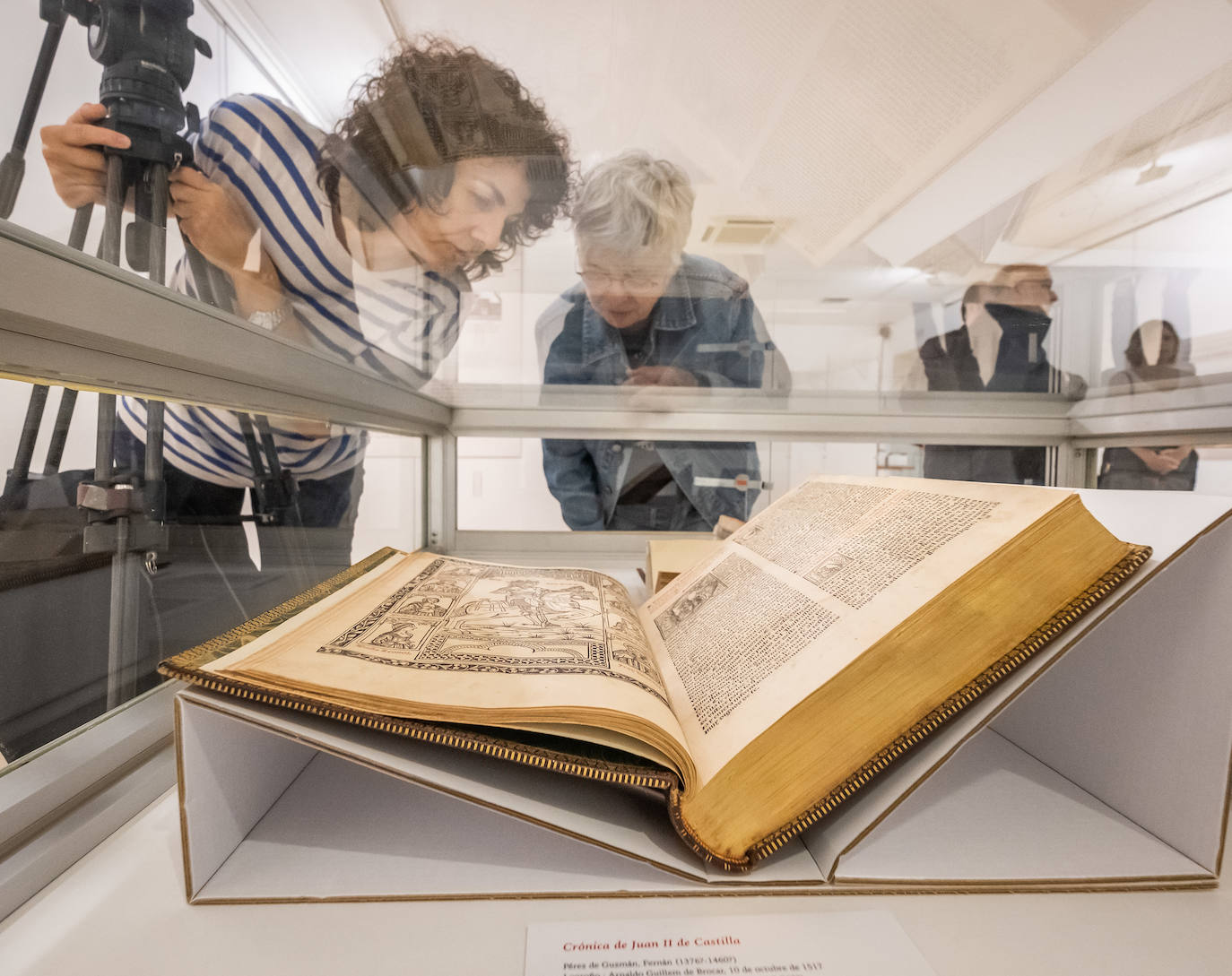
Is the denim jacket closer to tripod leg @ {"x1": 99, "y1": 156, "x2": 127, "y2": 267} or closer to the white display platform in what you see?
tripod leg @ {"x1": 99, "y1": 156, "x2": 127, "y2": 267}

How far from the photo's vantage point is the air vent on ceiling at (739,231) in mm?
1188

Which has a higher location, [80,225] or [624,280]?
[624,280]

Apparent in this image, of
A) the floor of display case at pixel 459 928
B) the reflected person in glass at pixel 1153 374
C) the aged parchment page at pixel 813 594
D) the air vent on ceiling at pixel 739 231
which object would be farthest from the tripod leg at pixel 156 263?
the reflected person in glass at pixel 1153 374

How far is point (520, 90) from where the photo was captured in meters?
1.07

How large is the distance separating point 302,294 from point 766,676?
85cm

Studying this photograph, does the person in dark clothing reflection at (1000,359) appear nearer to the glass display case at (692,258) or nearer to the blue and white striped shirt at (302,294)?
the glass display case at (692,258)

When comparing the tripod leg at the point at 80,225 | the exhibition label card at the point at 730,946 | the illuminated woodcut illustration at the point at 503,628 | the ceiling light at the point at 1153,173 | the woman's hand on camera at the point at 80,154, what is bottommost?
the exhibition label card at the point at 730,946

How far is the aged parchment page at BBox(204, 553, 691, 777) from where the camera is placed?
0.78 feet

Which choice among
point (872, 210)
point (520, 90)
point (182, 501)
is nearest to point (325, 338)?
point (182, 501)

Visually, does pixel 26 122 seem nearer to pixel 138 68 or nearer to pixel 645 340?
pixel 138 68

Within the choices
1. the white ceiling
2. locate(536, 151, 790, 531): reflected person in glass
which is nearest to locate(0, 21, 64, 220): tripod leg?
the white ceiling

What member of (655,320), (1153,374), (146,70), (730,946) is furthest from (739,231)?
(730,946)

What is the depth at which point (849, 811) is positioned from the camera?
0.85 ft

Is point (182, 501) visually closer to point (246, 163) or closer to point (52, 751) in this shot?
point (52, 751)
